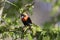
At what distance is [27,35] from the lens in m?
0.80

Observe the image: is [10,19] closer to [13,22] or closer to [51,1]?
[13,22]

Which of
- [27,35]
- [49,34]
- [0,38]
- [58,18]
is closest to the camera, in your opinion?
[58,18]

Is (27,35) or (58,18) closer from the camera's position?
(58,18)

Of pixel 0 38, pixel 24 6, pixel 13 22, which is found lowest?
pixel 0 38

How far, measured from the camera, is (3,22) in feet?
3.11

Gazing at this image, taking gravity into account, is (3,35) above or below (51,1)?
below

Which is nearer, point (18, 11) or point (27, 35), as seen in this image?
point (27, 35)

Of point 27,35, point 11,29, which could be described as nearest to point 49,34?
point 27,35

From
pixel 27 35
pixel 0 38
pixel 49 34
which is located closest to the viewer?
pixel 49 34

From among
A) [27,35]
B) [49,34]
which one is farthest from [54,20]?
[27,35]

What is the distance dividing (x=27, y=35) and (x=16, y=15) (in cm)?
19

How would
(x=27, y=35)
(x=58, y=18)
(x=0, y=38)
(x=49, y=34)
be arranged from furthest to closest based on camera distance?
1. (x=0, y=38)
2. (x=27, y=35)
3. (x=49, y=34)
4. (x=58, y=18)

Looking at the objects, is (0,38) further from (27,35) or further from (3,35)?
(27,35)

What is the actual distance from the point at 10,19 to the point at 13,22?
0.04m
